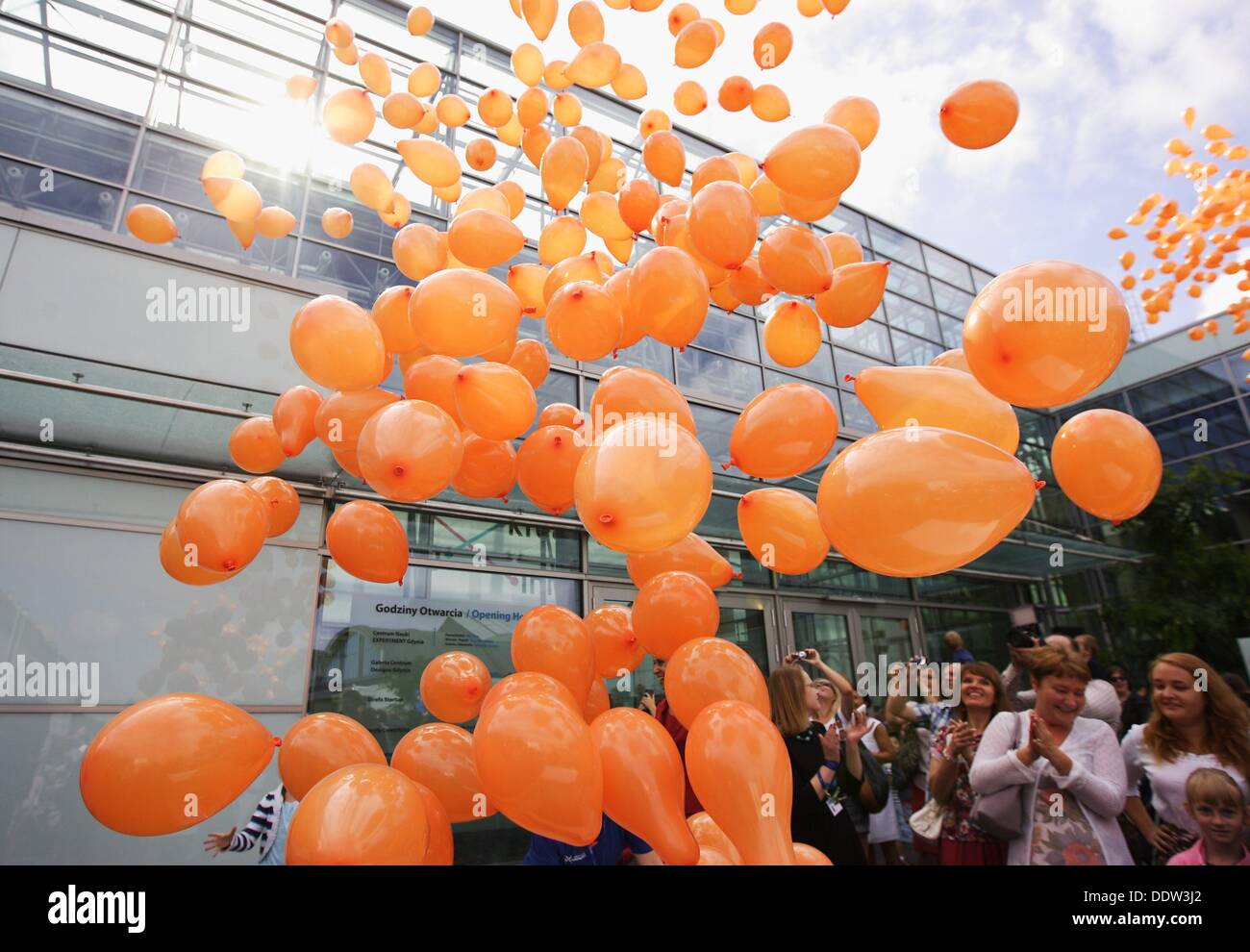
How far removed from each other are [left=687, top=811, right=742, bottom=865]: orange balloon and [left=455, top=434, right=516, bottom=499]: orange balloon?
129cm

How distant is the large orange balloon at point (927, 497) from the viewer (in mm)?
1354

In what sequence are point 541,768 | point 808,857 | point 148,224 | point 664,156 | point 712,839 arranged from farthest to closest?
point 148,224 → point 664,156 → point 712,839 → point 808,857 → point 541,768

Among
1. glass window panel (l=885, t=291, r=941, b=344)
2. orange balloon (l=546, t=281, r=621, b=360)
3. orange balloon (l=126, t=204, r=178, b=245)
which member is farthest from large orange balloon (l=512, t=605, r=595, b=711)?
glass window panel (l=885, t=291, r=941, b=344)

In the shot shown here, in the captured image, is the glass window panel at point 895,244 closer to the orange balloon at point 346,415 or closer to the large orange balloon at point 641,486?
the orange balloon at point 346,415

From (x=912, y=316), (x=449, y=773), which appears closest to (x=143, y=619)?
(x=449, y=773)

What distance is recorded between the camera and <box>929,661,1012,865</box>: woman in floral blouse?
2258 millimetres

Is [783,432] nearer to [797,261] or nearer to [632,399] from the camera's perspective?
[632,399]

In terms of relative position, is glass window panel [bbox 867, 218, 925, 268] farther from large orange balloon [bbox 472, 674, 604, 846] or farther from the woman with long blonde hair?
large orange balloon [bbox 472, 674, 604, 846]

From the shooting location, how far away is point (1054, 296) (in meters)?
1.55

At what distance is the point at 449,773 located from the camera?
1.88m

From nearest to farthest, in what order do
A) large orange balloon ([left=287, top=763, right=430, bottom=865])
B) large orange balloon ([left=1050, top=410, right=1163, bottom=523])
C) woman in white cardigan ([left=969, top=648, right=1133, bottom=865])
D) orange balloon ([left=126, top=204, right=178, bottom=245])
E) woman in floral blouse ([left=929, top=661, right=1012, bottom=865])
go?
1. large orange balloon ([left=287, top=763, right=430, bottom=865])
2. large orange balloon ([left=1050, top=410, right=1163, bottom=523])
3. woman in white cardigan ([left=969, top=648, right=1133, bottom=865])
4. woman in floral blouse ([left=929, top=661, right=1012, bottom=865])
5. orange balloon ([left=126, top=204, right=178, bottom=245])

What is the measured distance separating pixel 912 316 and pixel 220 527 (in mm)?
10776

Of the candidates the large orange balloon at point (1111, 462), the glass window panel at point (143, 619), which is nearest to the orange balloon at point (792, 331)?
the large orange balloon at point (1111, 462)

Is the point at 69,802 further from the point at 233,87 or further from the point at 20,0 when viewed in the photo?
the point at 20,0
